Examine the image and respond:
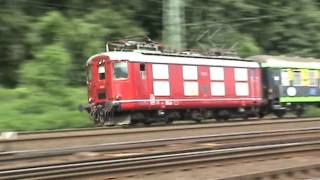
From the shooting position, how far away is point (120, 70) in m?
21.4

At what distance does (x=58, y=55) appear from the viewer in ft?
85.8

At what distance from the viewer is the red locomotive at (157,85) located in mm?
21328

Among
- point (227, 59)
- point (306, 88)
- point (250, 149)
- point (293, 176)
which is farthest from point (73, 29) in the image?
point (293, 176)

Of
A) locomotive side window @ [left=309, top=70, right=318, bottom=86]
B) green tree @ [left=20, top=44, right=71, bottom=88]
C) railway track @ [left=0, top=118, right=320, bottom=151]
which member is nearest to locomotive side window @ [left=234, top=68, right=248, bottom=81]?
railway track @ [left=0, top=118, right=320, bottom=151]

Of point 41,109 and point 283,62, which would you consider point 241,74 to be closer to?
point 283,62

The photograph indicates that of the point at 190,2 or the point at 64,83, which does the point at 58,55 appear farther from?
the point at 190,2

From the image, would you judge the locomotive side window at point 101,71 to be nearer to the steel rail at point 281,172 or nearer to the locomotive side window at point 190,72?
the locomotive side window at point 190,72

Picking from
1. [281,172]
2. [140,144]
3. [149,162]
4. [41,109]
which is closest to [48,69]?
[41,109]

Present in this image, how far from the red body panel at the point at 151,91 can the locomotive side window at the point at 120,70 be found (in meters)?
0.12

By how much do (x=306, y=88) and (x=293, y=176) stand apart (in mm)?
18547

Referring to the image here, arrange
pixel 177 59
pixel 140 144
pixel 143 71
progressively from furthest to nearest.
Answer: pixel 177 59 < pixel 143 71 < pixel 140 144

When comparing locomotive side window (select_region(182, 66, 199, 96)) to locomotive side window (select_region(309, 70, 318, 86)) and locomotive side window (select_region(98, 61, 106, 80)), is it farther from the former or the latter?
locomotive side window (select_region(309, 70, 318, 86))

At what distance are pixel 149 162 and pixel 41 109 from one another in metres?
12.6

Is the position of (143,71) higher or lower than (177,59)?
lower
